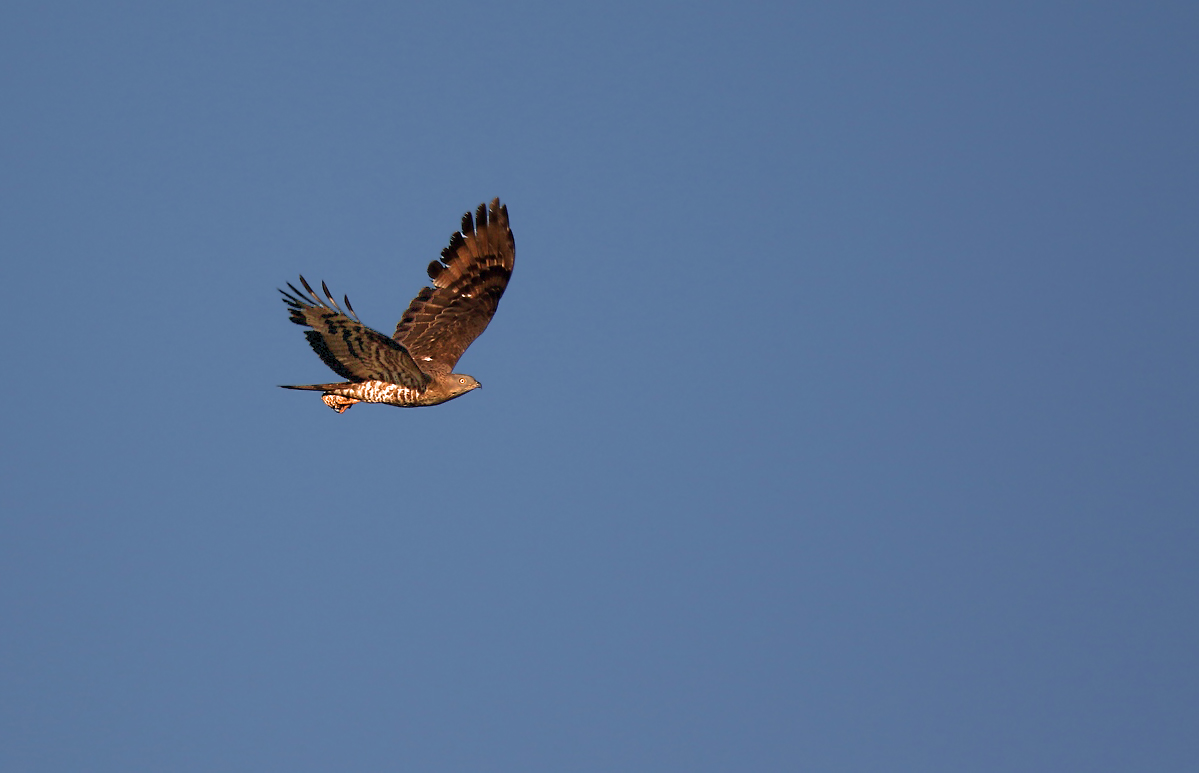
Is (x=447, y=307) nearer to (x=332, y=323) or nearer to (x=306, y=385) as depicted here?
(x=306, y=385)

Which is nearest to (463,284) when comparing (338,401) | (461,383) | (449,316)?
(449,316)

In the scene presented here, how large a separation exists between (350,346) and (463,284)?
388 centimetres

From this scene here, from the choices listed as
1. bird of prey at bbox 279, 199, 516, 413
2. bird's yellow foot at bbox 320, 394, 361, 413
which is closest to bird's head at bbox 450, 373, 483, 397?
bird of prey at bbox 279, 199, 516, 413

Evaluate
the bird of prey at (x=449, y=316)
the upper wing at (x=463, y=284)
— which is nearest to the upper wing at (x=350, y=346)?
the bird of prey at (x=449, y=316)

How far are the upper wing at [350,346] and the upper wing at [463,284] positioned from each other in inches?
70.4

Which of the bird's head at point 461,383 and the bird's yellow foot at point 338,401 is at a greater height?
the bird's head at point 461,383

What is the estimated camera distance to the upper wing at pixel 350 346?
13.5 metres

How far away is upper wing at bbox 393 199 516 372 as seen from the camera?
1775 cm

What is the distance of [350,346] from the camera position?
46.9 ft

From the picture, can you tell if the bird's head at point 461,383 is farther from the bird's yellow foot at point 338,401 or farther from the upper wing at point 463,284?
the bird's yellow foot at point 338,401

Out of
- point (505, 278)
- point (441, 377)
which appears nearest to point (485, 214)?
point (505, 278)

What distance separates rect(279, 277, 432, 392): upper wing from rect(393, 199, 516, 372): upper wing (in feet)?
5.87

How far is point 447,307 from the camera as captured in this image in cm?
1786

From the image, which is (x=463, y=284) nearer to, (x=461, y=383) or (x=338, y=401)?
(x=461, y=383)
